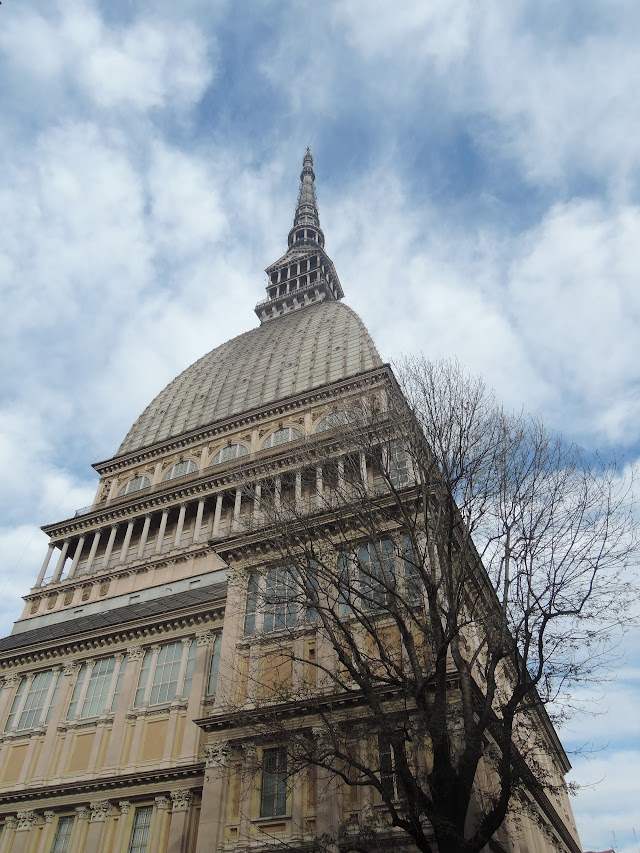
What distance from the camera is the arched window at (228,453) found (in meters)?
52.0

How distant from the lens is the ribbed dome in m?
57.4

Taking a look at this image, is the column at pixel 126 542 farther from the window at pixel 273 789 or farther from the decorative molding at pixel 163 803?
the window at pixel 273 789

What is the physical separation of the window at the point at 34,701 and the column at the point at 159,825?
318 inches

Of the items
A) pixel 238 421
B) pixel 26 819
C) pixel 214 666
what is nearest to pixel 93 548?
pixel 238 421

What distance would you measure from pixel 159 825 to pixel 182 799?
4.30 feet

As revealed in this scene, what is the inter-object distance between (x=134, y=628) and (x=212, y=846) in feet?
41.9

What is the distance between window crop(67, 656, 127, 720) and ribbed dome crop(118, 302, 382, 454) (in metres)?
26.1

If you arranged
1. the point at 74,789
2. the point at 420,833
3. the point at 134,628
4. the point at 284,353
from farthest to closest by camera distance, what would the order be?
the point at 284,353 → the point at 134,628 → the point at 74,789 → the point at 420,833

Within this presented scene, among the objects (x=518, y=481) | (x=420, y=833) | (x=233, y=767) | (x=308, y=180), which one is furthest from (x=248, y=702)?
(x=308, y=180)

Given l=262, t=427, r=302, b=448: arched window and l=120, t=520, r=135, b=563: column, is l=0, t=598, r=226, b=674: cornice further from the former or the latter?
l=262, t=427, r=302, b=448: arched window

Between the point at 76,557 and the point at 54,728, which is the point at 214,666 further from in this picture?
the point at 76,557

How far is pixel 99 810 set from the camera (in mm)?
27766

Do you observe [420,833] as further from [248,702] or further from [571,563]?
[248,702]

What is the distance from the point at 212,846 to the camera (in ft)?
69.4
